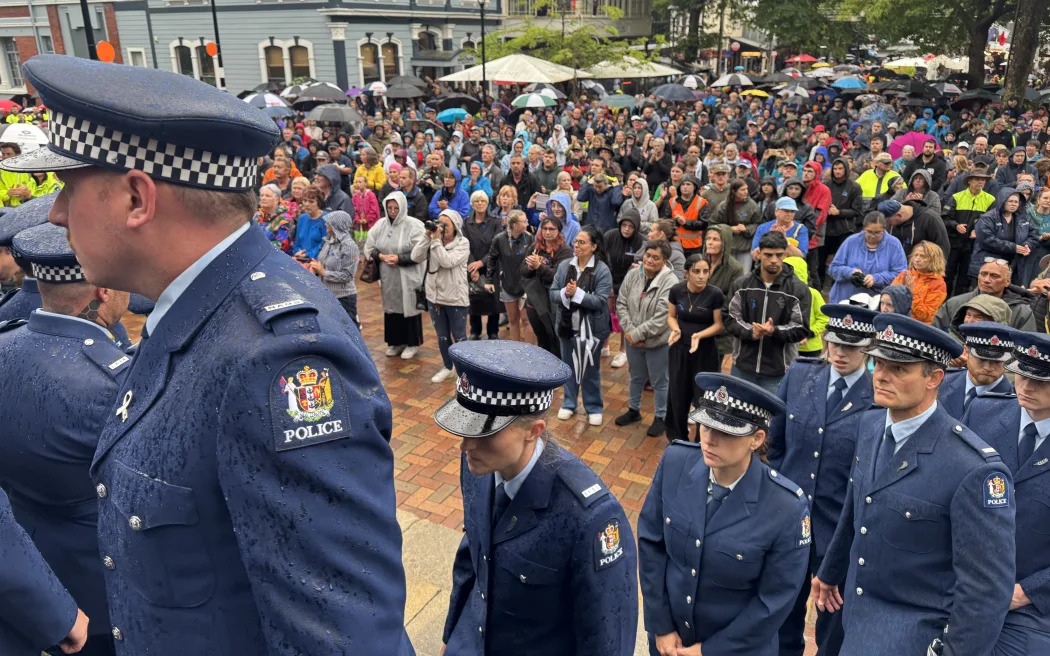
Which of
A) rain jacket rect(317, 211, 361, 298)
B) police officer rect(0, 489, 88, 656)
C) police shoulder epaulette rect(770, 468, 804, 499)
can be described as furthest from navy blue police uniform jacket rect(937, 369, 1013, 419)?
rain jacket rect(317, 211, 361, 298)

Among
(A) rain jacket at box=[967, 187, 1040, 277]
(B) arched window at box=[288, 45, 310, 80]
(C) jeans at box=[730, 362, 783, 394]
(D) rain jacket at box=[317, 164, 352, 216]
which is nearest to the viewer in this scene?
(C) jeans at box=[730, 362, 783, 394]

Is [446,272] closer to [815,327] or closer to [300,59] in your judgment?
[815,327]

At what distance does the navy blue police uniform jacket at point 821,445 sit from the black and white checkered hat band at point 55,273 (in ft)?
11.1

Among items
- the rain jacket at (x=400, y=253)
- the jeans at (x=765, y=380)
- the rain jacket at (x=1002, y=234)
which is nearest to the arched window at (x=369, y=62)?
the rain jacket at (x=400, y=253)

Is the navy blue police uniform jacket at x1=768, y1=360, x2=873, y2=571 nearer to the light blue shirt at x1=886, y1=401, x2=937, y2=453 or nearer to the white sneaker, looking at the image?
Result: the light blue shirt at x1=886, y1=401, x2=937, y2=453

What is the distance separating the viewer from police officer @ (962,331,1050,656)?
304 centimetres

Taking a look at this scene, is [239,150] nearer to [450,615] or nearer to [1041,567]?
[450,615]

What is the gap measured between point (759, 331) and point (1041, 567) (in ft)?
9.18

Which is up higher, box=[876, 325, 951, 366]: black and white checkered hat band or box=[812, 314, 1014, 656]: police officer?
box=[876, 325, 951, 366]: black and white checkered hat band

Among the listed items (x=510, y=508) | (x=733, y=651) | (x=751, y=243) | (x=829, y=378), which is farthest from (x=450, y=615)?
(x=751, y=243)

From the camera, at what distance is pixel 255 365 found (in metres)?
1.35

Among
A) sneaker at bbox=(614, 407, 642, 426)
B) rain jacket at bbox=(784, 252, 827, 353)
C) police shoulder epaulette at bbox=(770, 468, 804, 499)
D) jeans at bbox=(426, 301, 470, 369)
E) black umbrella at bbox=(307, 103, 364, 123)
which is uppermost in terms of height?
black umbrella at bbox=(307, 103, 364, 123)

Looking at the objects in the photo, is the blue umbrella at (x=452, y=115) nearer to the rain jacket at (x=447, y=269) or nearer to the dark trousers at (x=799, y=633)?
the rain jacket at (x=447, y=269)

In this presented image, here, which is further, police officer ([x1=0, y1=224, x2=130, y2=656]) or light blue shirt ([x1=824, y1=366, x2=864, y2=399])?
light blue shirt ([x1=824, y1=366, x2=864, y2=399])
